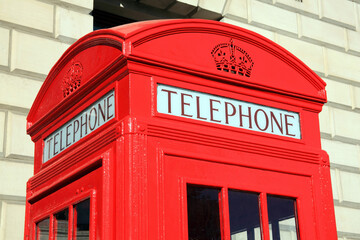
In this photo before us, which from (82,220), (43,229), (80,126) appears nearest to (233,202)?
(82,220)

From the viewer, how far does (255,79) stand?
278 cm

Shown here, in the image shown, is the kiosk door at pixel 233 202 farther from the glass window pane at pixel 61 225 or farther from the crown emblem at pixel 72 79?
the crown emblem at pixel 72 79

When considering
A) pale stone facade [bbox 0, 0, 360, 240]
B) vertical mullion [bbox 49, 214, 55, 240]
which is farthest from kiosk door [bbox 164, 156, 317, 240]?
pale stone facade [bbox 0, 0, 360, 240]

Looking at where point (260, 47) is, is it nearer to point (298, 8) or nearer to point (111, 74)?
point (111, 74)

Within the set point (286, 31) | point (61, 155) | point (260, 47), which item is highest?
point (286, 31)

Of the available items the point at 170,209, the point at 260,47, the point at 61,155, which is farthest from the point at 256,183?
the point at 61,155

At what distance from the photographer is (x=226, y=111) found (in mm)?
2637

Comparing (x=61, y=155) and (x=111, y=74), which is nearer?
(x=111, y=74)

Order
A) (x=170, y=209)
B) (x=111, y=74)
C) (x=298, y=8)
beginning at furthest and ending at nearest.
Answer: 1. (x=298, y=8)
2. (x=111, y=74)
3. (x=170, y=209)

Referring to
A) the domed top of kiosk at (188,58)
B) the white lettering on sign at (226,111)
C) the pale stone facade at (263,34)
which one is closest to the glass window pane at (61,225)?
the domed top of kiosk at (188,58)

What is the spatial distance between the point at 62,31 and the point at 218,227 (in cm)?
359

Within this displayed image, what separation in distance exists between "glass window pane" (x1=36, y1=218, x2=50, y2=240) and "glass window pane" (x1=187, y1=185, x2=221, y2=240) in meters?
0.82

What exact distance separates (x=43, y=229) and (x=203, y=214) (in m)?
0.90

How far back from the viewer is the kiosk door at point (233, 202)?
2.37m
